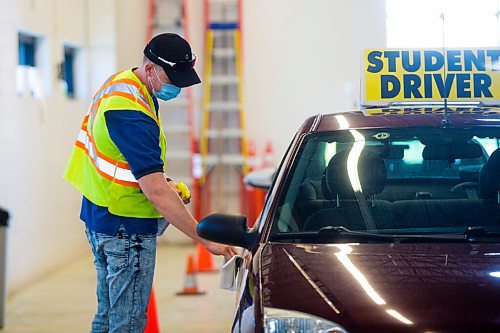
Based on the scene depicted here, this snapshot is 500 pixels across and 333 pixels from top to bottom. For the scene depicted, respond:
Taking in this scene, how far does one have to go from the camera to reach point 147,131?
3830 millimetres

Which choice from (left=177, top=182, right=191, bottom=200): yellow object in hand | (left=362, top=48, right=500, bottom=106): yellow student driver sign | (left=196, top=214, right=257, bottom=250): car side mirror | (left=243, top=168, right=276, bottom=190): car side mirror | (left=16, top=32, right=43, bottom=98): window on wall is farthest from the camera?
(left=16, top=32, right=43, bottom=98): window on wall

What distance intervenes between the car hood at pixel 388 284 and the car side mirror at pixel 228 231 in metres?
0.15

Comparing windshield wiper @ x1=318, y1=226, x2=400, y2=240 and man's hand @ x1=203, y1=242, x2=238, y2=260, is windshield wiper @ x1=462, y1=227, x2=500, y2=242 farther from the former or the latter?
man's hand @ x1=203, y1=242, x2=238, y2=260

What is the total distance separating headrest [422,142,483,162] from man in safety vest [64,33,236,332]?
950mm

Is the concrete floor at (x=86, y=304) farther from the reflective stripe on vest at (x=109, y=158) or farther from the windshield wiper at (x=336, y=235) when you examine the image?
the windshield wiper at (x=336, y=235)

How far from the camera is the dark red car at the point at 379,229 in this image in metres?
2.71

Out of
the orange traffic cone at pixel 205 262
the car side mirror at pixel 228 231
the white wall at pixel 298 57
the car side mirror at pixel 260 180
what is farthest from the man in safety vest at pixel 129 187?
the white wall at pixel 298 57

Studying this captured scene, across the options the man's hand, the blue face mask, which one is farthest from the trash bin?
the man's hand

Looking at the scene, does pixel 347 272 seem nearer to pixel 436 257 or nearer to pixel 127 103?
pixel 436 257

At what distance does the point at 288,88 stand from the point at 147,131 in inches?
307

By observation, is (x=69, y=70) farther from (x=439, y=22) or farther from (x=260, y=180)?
(x=439, y=22)

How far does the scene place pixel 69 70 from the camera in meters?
11.0

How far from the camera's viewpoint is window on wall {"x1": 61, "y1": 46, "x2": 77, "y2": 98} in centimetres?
1081

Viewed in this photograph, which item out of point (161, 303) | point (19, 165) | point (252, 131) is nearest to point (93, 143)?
point (161, 303)
